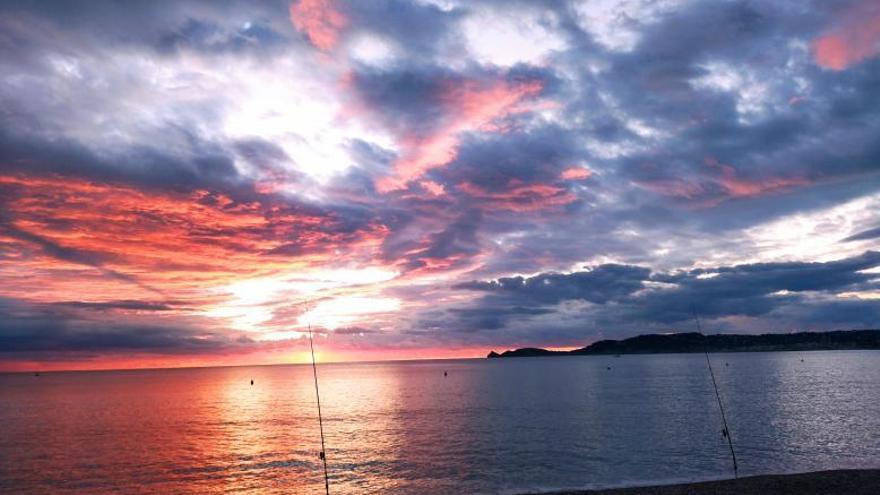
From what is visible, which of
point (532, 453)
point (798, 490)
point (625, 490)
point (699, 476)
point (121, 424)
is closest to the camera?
point (798, 490)

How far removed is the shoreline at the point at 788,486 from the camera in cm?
2859

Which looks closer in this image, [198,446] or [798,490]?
[798,490]

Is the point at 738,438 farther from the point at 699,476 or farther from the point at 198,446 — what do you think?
the point at 198,446

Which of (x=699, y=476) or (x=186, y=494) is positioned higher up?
(x=186, y=494)

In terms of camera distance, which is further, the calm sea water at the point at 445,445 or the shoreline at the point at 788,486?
the calm sea water at the point at 445,445

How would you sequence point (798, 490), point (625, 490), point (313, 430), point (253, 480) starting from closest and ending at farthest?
point (798, 490) < point (625, 490) < point (253, 480) < point (313, 430)

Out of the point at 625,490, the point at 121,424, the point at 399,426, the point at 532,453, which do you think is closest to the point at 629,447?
the point at 532,453

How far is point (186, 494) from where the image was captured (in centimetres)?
4034

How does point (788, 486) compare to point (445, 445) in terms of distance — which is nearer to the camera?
point (788, 486)

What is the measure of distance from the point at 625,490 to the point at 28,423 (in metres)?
94.2

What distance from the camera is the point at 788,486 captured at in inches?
1180

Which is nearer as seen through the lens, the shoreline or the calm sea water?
the shoreline

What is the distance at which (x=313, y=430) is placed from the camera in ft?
237

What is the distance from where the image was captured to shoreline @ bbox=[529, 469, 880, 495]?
93.8ft
